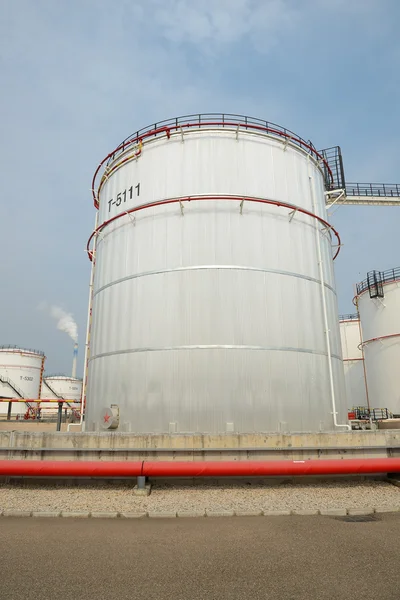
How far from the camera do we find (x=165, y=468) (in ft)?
29.3

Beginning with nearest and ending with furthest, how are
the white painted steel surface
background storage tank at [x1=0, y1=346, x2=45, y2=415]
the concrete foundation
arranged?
the concrete foundation < the white painted steel surface < background storage tank at [x1=0, y1=346, x2=45, y2=415]

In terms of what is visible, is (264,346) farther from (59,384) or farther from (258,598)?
(59,384)

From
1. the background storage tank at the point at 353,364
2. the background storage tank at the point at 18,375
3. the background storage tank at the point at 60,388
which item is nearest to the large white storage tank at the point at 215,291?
the background storage tank at the point at 353,364

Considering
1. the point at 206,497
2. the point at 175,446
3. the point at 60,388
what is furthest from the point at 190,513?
the point at 60,388

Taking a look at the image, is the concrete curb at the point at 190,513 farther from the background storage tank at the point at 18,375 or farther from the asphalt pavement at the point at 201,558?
the background storage tank at the point at 18,375

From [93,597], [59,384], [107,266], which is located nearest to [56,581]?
[93,597]

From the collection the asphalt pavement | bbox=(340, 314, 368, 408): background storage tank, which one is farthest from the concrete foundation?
bbox=(340, 314, 368, 408): background storage tank

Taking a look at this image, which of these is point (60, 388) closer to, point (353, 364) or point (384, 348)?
point (353, 364)

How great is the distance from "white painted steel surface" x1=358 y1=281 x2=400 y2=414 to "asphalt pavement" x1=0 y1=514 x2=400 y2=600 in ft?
71.3

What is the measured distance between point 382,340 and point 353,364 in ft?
29.0

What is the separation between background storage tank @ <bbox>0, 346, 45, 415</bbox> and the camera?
44.6 metres

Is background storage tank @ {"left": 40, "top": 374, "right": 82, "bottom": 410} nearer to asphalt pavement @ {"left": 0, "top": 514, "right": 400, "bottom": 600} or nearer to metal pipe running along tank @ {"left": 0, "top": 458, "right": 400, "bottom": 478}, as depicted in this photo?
metal pipe running along tank @ {"left": 0, "top": 458, "right": 400, "bottom": 478}

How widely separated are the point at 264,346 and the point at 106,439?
5.47m

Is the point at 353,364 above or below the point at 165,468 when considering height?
above
